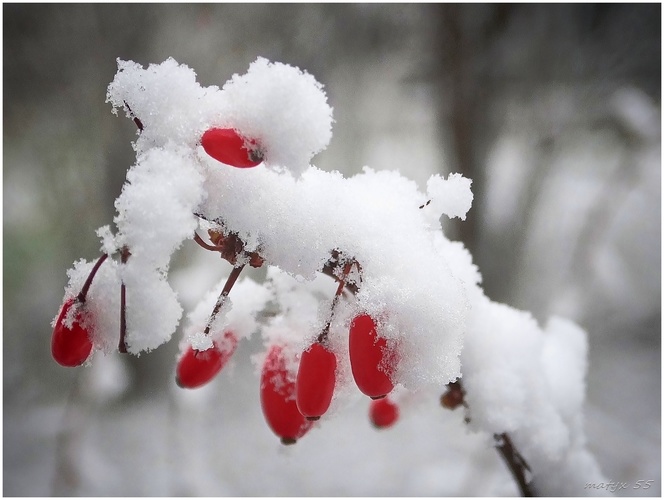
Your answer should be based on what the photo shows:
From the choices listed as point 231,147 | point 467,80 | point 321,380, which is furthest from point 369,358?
point 467,80

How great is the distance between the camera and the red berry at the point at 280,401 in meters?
0.40

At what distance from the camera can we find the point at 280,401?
15.8 inches

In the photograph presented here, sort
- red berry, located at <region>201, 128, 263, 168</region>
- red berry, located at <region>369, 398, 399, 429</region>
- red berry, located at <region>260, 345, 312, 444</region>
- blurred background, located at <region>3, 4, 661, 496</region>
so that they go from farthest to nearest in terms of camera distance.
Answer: blurred background, located at <region>3, 4, 661, 496</region> → red berry, located at <region>369, 398, 399, 429</region> → red berry, located at <region>260, 345, 312, 444</region> → red berry, located at <region>201, 128, 263, 168</region>

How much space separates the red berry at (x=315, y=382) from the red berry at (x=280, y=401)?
75 millimetres

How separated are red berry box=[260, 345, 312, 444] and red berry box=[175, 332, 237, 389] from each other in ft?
0.16

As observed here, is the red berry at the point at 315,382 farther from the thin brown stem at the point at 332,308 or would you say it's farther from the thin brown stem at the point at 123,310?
the thin brown stem at the point at 123,310

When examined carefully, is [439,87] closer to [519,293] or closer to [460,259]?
[519,293]

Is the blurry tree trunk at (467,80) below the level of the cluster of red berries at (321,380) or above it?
above

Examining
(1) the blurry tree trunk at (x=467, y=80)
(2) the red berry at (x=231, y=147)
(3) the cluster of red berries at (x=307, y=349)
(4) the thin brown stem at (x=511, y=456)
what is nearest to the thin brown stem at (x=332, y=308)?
(3) the cluster of red berries at (x=307, y=349)

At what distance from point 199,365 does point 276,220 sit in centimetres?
18

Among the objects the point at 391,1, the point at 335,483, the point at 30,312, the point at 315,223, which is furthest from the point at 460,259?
the point at 30,312

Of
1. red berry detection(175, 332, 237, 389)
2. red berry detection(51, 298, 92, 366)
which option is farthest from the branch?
red berry detection(51, 298, 92, 366)

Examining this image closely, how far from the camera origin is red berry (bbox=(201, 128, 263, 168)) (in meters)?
0.27

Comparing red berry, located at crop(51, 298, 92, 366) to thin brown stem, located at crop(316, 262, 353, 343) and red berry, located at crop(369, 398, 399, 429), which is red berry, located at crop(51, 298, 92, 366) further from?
red berry, located at crop(369, 398, 399, 429)
